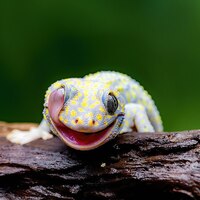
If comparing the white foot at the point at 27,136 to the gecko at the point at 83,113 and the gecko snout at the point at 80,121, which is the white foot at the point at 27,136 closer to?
the gecko at the point at 83,113

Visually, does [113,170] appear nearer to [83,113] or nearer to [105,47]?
[83,113]

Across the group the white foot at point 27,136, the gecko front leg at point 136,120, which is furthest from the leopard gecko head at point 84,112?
the gecko front leg at point 136,120

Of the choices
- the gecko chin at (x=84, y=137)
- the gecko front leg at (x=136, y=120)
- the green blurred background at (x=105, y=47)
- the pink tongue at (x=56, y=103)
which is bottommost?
the gecko chin at (x=84, y=137)

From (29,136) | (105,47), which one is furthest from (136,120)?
(105,47)

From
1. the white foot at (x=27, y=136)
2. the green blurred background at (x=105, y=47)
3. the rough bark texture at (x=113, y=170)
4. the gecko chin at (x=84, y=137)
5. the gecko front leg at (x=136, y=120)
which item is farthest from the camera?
the green blurred background at (x=105, y=47)

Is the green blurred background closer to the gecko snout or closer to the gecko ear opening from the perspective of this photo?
the gecko ear opening
